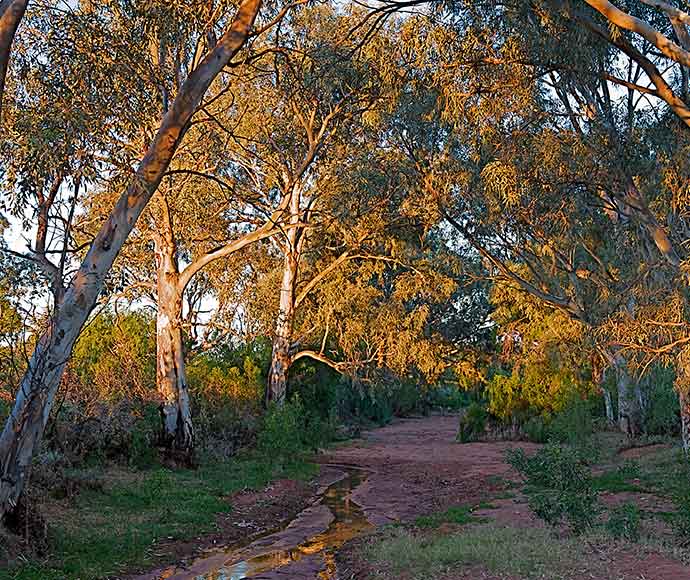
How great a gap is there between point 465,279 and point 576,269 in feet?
16.3

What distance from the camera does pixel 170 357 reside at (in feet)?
50.0

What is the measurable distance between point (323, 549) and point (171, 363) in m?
7.04

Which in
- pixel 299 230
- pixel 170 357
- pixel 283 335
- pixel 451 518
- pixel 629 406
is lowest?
pixel 451 518

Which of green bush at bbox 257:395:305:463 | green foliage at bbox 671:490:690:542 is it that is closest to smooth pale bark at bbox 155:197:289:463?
green bush at bbox 257:395:305:463

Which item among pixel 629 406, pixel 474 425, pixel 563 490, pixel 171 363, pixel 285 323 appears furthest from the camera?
pixel 474 425

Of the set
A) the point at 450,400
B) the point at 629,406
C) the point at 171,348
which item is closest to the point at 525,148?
the point at 171,348

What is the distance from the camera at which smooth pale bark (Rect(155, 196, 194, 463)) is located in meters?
15.0

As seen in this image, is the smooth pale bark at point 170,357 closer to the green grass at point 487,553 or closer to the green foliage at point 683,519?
the green grass at point 487,553

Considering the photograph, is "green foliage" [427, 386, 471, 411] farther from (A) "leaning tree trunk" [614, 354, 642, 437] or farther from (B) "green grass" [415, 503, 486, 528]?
(B) "green grass" [415, 503, 486, 528]

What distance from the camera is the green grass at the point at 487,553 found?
6467mm

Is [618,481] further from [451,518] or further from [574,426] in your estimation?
[451,518]

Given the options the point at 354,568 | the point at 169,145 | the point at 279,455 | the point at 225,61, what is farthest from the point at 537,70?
the point at 279,455

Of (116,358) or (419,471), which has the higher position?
(116,358)

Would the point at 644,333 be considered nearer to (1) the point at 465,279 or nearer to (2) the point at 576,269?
(2) the point at 576,269
